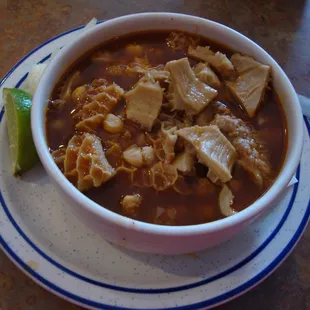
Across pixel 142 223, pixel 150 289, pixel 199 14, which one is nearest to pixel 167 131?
pixel 142 223

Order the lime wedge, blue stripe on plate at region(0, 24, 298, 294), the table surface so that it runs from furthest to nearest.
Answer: the table surface, the lime wedge, blue stripe on plate at region(0, 24, 298, 294)

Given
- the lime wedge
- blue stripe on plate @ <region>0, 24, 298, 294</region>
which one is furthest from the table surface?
blue stripe on plate @ <region>0, 24, 298, 294</region>

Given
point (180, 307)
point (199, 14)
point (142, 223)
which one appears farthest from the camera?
point (199, 14)

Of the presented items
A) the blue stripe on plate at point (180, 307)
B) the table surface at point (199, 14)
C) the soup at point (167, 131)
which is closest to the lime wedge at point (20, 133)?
the soup at point (167, 131)

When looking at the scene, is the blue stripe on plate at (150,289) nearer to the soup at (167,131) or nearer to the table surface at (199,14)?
the soup at (167,131)

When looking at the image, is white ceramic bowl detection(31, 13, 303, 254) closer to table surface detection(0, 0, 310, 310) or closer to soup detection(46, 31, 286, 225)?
soup detection(46, 31, 286, 225)

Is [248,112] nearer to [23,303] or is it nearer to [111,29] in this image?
[111,29]

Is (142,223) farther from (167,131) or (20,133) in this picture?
(20,133)
